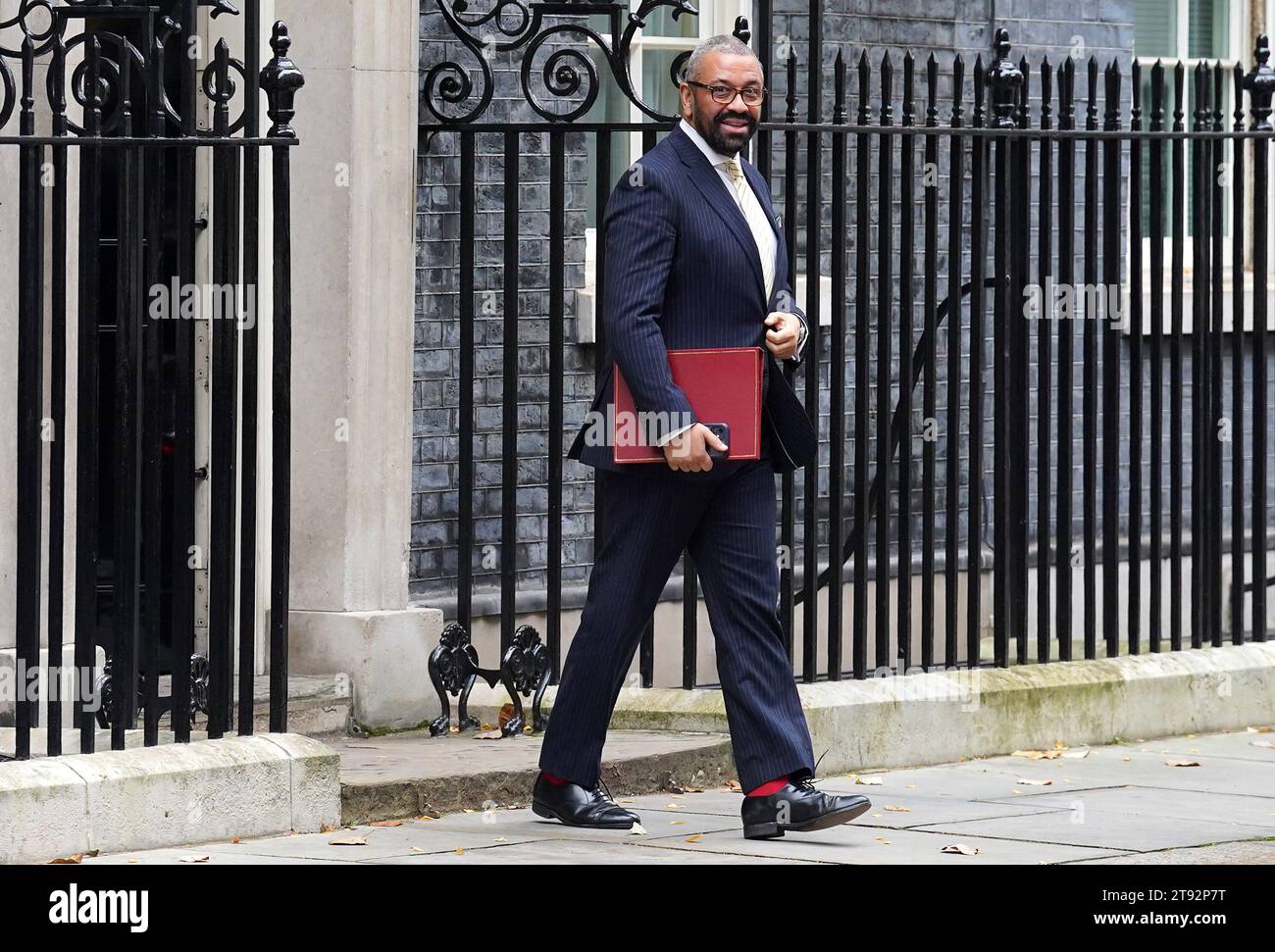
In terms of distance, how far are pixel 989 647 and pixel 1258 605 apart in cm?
163

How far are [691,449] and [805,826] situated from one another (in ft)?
3.28

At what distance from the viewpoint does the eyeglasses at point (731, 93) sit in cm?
664

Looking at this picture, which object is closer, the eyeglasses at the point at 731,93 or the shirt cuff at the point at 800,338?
the eyeglasses at the point at 731,93

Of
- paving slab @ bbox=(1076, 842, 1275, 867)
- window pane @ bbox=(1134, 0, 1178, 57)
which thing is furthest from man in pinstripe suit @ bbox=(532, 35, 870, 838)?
window pane @ bbox=(1134, 0, 1178, 57)

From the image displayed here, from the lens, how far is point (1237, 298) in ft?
31.3

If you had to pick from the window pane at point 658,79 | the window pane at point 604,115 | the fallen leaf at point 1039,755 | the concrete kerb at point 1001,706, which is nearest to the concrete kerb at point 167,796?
the concrete kerb at point 1001,706

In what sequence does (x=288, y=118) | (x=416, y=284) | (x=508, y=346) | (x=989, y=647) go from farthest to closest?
(x=989, y=647)
(x=416, y=284)
(x=508, y=346)
(x=288, y=118)

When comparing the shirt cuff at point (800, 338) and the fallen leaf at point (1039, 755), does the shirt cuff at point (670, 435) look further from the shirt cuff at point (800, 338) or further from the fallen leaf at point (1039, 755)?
the fallen leaf at point (1039, 755)

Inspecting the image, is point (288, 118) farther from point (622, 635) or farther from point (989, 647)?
point (989, 647)

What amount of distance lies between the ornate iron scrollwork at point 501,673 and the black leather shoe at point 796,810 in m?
1.53

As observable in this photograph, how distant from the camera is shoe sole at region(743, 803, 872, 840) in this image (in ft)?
21.4

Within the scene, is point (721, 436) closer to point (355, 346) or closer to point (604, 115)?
point (355, 346)
